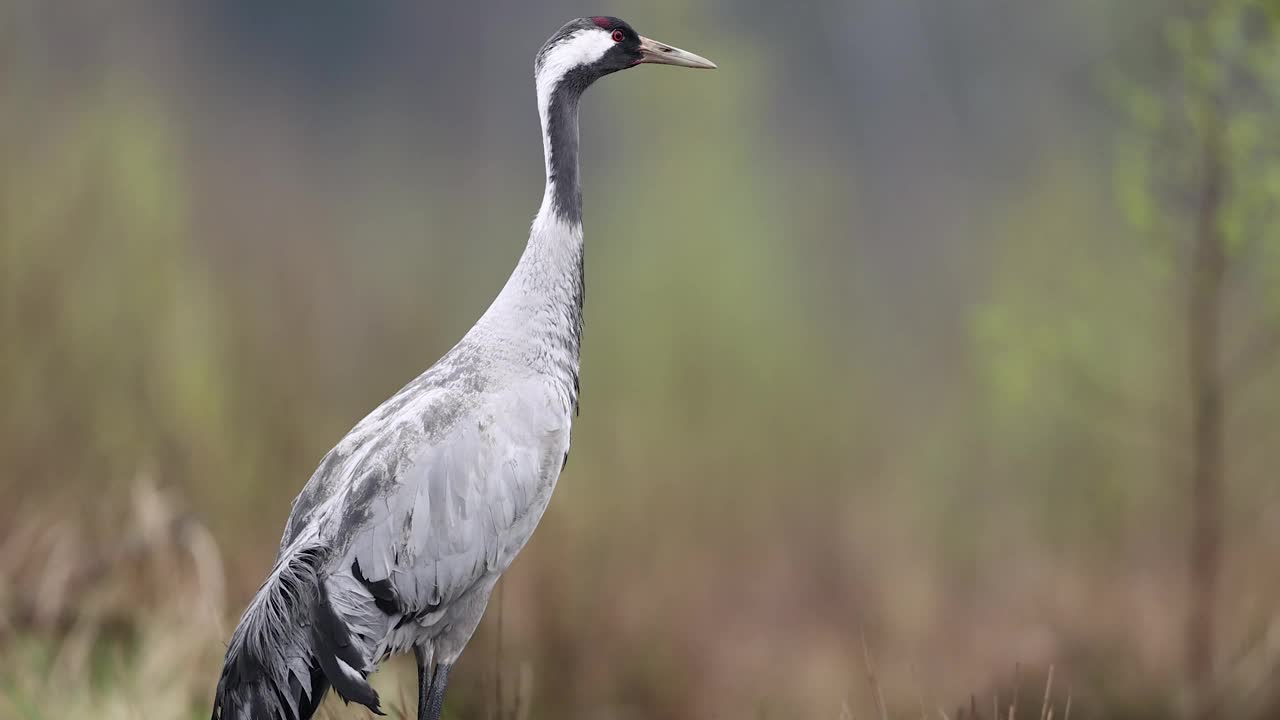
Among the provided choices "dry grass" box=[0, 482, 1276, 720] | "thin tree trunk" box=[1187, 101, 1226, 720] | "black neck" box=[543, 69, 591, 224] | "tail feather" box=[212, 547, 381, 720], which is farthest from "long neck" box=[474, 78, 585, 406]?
"thin tree trunk" box=[1187, 101, 1226, 720]

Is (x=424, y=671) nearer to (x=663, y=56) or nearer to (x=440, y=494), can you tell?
(x=440, y=494)

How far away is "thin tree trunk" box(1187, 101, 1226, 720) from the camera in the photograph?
2.88 meters

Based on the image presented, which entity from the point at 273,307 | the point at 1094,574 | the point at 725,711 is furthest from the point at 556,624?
the point at 1094,574

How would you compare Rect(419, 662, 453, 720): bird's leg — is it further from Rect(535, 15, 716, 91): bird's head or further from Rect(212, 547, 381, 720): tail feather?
Rect(535, 15, 716, 91): bird's head

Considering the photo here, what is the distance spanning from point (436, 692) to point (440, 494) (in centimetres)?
32

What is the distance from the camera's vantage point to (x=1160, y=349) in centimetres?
345

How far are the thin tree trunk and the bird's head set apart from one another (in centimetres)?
171

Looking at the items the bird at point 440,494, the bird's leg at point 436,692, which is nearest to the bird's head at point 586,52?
the bird at point 440,494

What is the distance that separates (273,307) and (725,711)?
6.67 feet

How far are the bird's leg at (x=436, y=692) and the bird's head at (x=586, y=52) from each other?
95cm

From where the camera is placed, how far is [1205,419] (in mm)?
2936

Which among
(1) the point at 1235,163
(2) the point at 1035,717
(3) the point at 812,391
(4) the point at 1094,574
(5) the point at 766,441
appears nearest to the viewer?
(1) the point at 1235,163

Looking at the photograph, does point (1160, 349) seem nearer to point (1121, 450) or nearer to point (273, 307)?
point (1121, 450)

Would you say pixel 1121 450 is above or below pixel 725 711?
above
